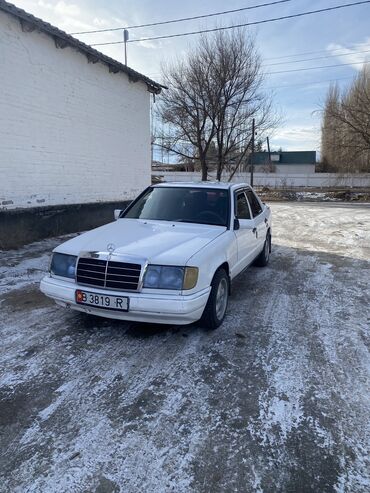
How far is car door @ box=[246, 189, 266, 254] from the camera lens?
6.03 meters

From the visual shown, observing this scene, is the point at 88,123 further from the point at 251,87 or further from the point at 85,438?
the point at 251,87

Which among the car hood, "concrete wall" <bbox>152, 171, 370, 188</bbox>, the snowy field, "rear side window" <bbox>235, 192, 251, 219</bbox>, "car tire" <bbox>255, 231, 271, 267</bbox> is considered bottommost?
the snowy field

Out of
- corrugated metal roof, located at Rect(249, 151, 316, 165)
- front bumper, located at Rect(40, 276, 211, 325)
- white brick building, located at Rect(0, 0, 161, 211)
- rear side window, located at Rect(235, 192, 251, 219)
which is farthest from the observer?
corrugated metal roof, located at Rect(249, 151, 316, 165)

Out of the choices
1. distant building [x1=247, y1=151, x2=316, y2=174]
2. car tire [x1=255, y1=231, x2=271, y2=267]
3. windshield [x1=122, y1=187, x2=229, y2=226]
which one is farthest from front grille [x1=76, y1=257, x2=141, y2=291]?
distant building [x1=247, y1=151, x2=316, y2=174]

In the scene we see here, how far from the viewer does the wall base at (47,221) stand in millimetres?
8328

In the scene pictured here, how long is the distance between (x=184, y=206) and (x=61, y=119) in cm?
625

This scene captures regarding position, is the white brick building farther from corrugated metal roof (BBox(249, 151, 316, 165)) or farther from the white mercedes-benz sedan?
corrugated metal roof (BBox(249, 151, 316, 165))

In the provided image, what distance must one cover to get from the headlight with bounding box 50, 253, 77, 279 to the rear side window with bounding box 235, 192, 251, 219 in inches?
86.5

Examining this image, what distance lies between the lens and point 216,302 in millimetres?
4109

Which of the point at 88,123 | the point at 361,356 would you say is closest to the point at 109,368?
the point at 361,356

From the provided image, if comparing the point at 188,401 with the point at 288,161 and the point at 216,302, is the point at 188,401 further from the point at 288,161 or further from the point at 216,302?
the point at 288,161

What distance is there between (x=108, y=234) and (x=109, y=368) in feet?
5.18

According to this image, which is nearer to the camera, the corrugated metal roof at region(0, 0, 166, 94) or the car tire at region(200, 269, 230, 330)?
the car tire at region(200, 269, 230, 330)

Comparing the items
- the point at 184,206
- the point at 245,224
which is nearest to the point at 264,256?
the point at 245,224
